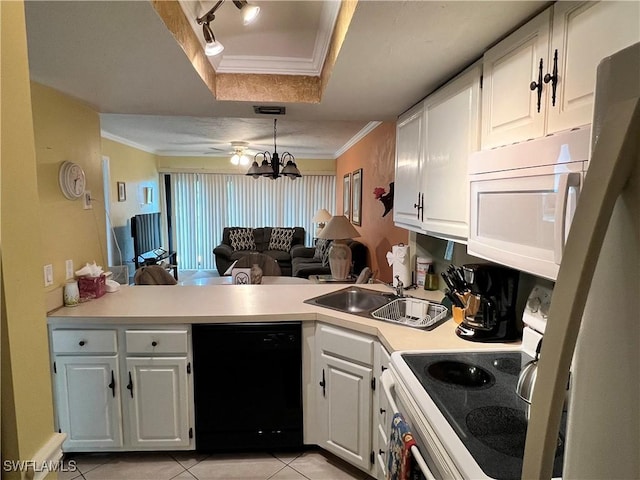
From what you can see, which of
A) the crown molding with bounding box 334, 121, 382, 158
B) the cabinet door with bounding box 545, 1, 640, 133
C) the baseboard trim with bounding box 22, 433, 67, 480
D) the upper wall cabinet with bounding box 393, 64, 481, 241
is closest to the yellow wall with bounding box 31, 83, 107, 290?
the baseboard trim with bounding box 22, 433, 67, 480

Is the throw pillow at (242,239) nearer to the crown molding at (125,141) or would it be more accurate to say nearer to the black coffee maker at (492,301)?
the crown molding at (125,141)

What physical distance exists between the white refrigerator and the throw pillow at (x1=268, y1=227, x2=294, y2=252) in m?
7.22

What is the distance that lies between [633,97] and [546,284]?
1320 mm

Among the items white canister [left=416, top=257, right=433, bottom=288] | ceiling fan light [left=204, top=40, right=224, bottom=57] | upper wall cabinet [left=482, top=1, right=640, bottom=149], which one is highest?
ceiling fan light [left=204, top=40, right=224, bottom=57]

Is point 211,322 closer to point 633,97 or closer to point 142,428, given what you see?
point 142,428

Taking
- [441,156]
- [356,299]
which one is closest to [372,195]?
[356,299]

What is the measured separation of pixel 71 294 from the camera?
→ 7.28ft

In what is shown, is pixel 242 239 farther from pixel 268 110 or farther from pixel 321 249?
pixel 268 110

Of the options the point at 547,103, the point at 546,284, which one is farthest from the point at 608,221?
the point at 546,284

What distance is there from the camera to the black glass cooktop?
2.98 ft

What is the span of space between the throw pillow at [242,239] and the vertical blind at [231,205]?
1.48ft

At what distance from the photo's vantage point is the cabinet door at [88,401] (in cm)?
205

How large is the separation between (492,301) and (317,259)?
513cm

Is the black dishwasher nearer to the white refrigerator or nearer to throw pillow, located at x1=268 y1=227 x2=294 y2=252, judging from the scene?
the white refrigerator
